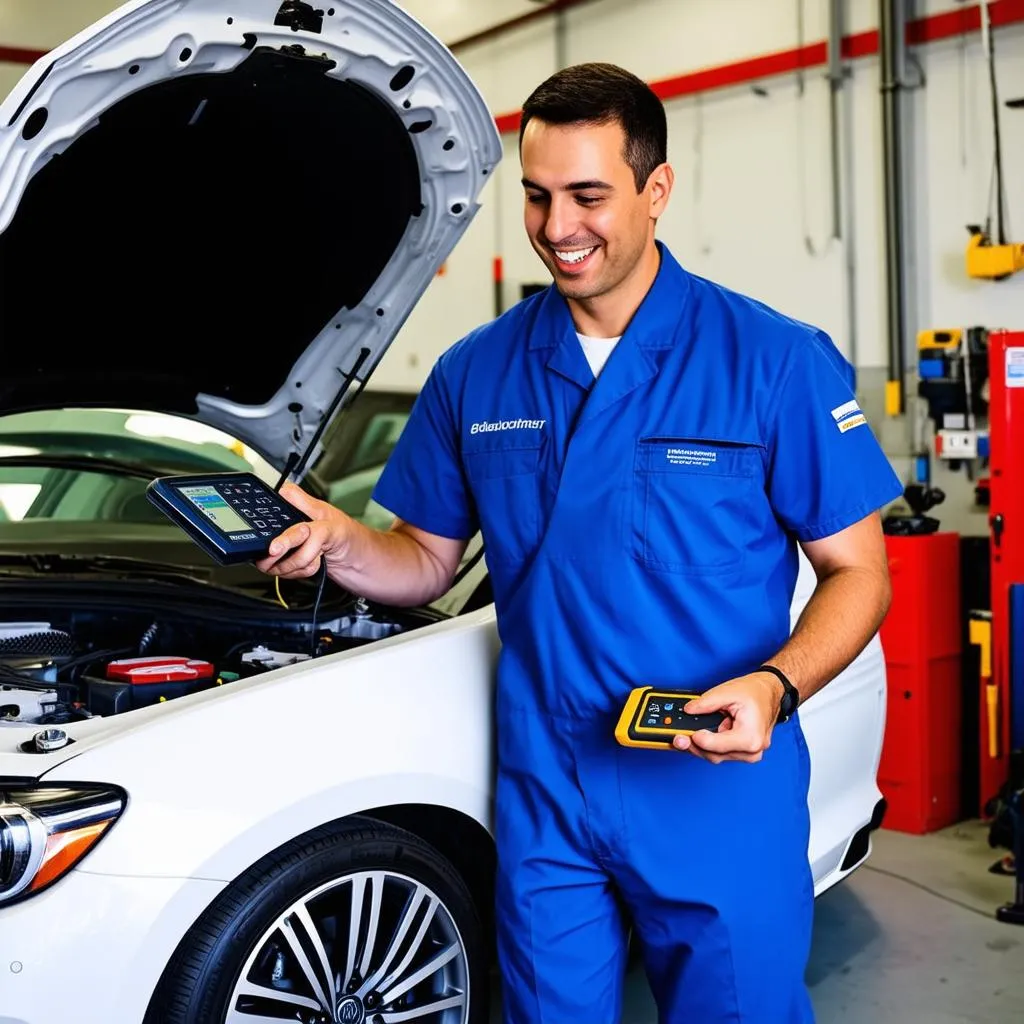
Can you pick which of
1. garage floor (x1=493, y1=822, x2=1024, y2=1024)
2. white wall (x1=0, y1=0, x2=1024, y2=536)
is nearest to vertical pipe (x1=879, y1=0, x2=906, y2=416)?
white wall (x1=0, y1=0, x2=1024, y2=536)

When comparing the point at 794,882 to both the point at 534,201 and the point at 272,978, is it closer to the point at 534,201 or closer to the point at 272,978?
the point at 272,978

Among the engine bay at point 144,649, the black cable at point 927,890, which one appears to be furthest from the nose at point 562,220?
the black cable at point 927,890

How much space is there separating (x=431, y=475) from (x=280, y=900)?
0.67 m

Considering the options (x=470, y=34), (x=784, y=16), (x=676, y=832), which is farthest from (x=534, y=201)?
(x=470, y=34)

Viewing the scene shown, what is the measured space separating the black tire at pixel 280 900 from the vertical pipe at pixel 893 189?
4.60 metres

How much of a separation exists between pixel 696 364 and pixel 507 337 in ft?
1.03

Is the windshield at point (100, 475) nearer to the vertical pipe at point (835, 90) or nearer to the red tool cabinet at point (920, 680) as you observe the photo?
the red tool cabinet at point (920, 680)

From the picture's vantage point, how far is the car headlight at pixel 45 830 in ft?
5.29

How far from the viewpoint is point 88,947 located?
1617 millimetres

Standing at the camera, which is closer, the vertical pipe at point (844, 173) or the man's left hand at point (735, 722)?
the man's left hand at point (735, 722)

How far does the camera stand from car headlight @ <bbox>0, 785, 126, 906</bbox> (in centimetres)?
161

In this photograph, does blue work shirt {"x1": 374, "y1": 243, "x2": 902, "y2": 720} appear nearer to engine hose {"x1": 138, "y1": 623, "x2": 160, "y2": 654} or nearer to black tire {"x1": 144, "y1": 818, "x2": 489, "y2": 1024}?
black tire {"x1": 144, "y1": 818, "x2": 489, "y2": 1024}

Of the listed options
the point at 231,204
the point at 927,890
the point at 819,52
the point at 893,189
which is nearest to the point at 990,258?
the point at 893,189

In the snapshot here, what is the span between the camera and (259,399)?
2.53 meters
